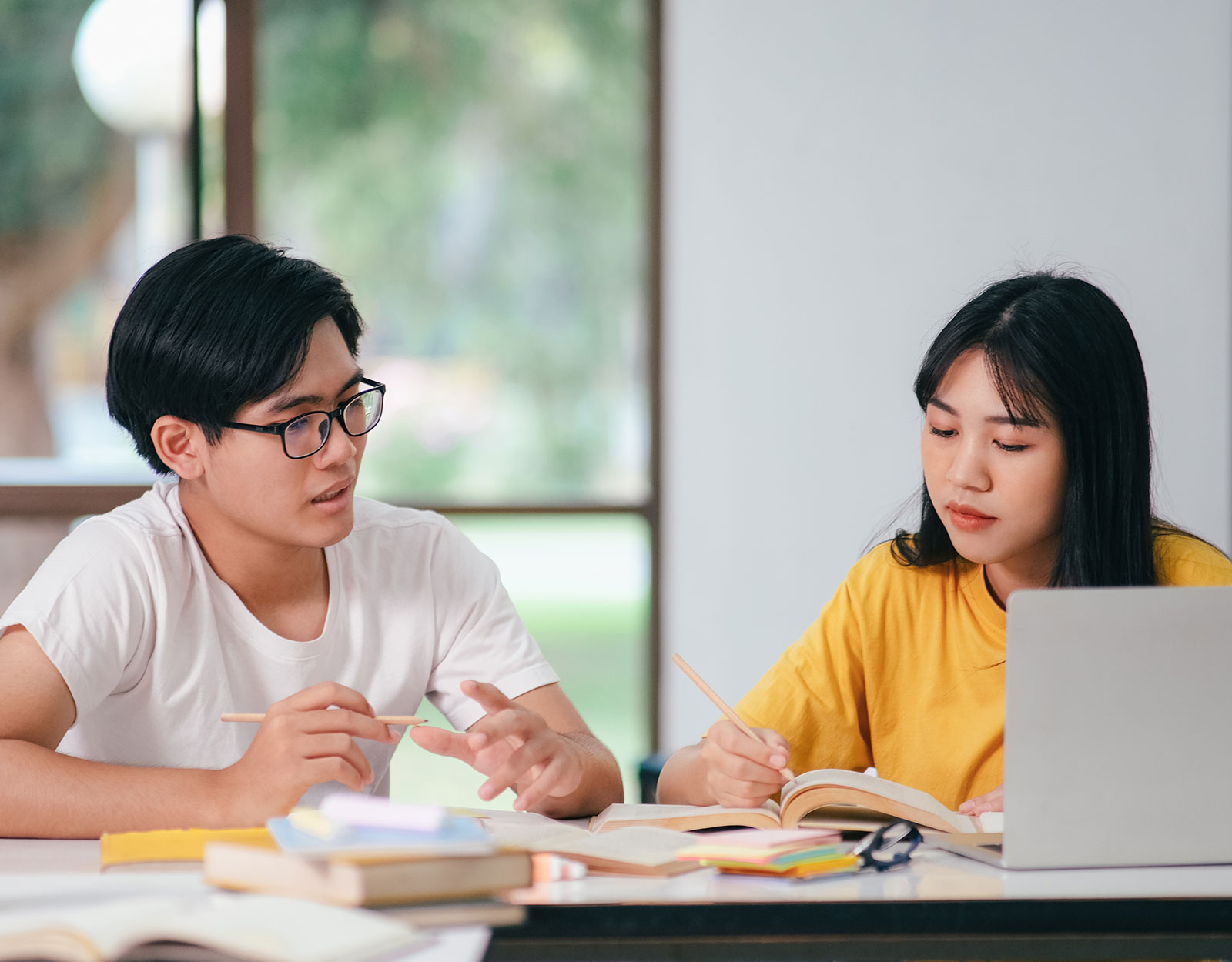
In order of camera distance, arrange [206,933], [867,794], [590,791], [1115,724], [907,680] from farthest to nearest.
A: [907,680] < [590,791] < [867,794] < [1115,724] < [206,933]

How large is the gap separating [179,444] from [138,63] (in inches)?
82.6

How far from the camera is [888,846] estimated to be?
113 centimetres

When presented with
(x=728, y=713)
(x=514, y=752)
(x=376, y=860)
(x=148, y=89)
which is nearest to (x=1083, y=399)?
(x=728, y=713)

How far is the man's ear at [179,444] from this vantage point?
1.52 metres

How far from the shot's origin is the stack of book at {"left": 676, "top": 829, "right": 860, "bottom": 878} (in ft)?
3.46

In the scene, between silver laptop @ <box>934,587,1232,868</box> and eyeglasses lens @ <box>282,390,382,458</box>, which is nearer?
silver laptop @ <box>934,587,1232,868</box>

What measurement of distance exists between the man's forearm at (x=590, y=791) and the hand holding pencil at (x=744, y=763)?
0.49 ft

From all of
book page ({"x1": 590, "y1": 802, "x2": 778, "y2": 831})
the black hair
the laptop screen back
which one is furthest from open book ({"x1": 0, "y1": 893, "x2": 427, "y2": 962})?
the black hair

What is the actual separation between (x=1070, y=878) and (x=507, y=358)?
2613mm

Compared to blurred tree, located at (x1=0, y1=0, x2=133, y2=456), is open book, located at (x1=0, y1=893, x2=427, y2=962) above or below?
below

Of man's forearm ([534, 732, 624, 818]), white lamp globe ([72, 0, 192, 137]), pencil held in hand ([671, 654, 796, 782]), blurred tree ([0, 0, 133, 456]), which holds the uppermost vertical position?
white lamp globe ([72, 0, 192, 137])

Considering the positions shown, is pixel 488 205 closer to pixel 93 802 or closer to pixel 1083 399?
pixel 1083 399

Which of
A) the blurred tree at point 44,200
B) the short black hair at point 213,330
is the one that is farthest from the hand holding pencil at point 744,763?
the blurred tree at point 44,200

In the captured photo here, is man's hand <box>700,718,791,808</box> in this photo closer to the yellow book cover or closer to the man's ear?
the yellow book cover
